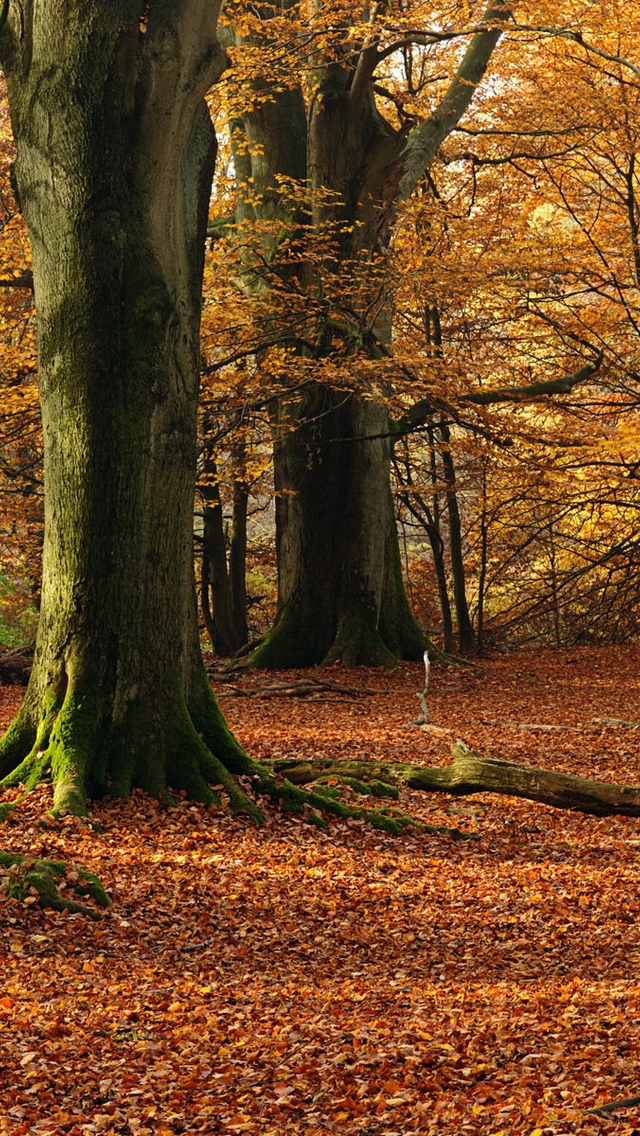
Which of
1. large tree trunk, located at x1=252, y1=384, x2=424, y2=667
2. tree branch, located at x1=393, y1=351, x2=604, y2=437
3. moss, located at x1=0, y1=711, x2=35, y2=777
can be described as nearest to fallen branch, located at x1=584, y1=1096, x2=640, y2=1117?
moss, located at x1=0, y1=711, x2=35, y2=777

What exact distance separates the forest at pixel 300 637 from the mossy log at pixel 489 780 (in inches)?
0.9

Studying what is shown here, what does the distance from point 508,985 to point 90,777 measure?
2895 millimetres

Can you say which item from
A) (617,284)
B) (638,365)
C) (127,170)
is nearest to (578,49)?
(617,284)

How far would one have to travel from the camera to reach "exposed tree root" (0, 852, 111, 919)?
17.3 feet

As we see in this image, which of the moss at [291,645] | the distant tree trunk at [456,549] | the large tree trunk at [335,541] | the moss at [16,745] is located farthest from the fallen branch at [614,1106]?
the distant tree trunk at [456,549]

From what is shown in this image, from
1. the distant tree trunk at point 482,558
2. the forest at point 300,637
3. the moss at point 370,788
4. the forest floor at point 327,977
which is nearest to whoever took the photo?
the forest floor at point 327,977

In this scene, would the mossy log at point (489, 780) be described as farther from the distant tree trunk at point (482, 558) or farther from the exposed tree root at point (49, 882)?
the distant tree trunk at point (482, 558)

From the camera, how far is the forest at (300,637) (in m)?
4.14

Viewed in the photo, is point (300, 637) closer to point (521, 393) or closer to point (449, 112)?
point (521, 393)

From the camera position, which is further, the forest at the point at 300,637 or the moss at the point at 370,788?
the moss at the point at 370,788

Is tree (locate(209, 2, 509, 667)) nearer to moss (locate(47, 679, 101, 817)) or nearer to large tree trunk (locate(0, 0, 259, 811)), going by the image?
large tree trunk (locate(0, 0, 259, 811))

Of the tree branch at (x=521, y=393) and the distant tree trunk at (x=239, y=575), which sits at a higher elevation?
the tree branch at (x=521, y=393)

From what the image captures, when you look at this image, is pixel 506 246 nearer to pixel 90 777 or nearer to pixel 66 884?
pixel 90 777

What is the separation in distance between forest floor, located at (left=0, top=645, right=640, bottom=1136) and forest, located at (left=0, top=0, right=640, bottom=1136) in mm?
21
